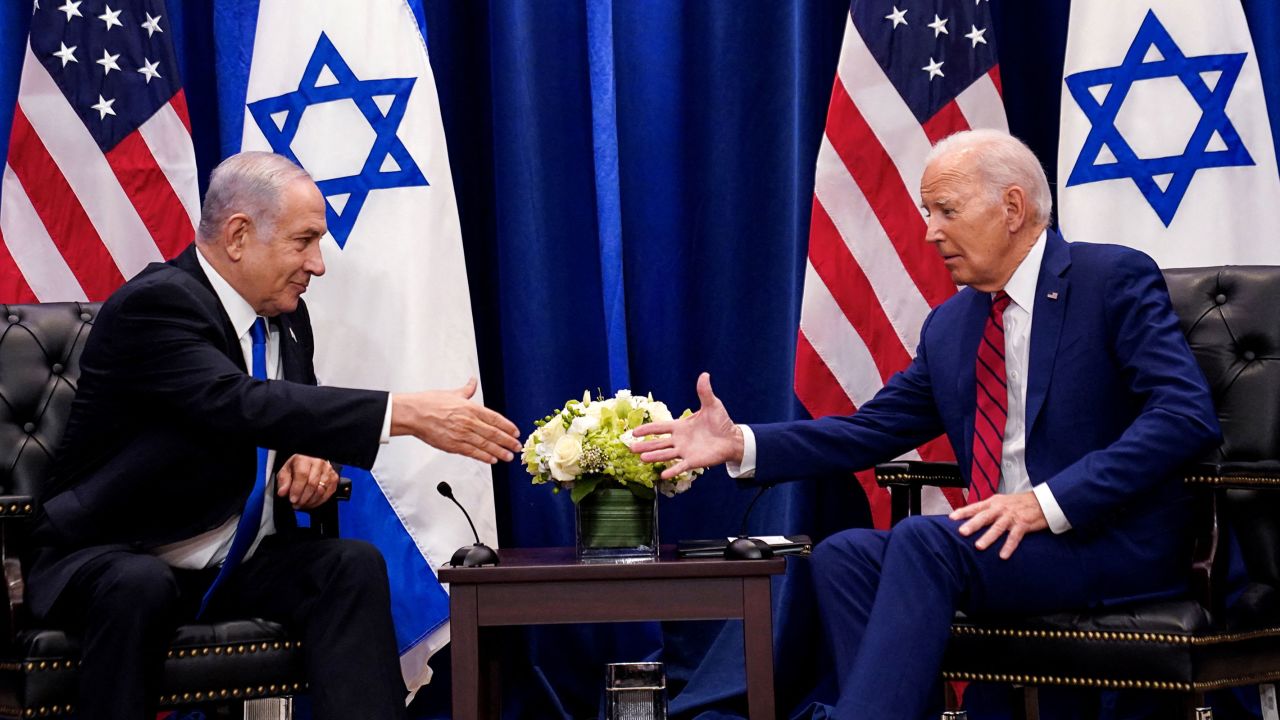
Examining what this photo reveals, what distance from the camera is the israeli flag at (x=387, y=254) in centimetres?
372

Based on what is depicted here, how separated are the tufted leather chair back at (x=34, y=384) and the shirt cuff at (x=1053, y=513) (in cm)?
231

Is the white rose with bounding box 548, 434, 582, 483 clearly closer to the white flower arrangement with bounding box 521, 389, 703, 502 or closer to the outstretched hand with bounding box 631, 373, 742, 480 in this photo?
the white flower arrangement with bounding box 521, 389, 703, 502

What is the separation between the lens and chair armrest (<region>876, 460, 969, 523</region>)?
311 centimetres

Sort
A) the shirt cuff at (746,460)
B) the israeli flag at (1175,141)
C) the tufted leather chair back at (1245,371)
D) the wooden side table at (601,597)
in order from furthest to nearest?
the israeli flag at (1175,141) < the shirt cuff at (746,460) < the tufted leather chair back at (1245,371) < the wooden side table at (601,597)

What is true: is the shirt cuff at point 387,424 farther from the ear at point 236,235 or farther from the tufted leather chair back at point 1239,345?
the tufted leather chair back at point 1239,345

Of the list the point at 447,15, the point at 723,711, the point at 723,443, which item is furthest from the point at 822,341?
the point at 447,15

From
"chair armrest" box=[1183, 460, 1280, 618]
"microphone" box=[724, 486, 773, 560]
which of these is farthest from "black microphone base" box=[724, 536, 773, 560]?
"chair armrest" box=[1183, 460, 1280, 618]

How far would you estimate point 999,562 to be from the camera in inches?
104

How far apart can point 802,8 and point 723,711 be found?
7.35 ft

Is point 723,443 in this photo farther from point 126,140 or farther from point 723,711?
point 126,140

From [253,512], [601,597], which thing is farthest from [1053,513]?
[253,512]

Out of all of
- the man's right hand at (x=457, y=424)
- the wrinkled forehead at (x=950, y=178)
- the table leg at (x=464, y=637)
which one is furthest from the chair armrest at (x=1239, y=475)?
the table leg at (x=464, y=637)

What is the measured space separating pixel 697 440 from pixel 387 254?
1237 mm

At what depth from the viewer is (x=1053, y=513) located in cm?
269
